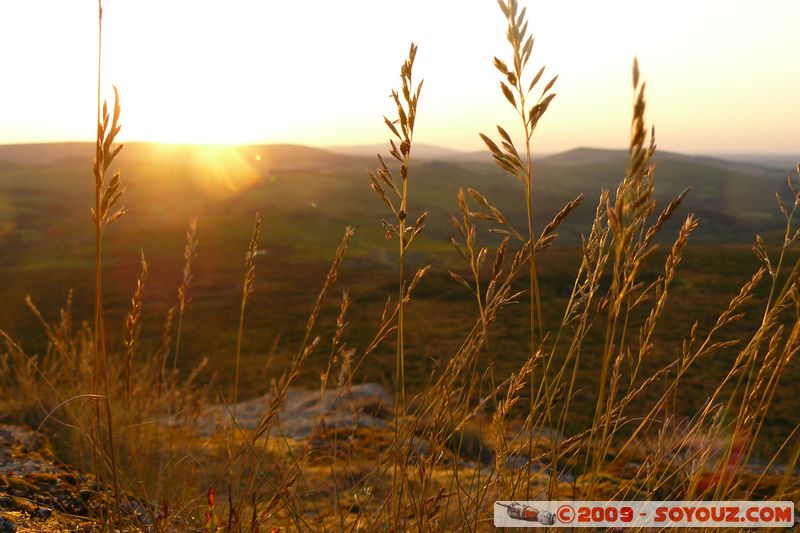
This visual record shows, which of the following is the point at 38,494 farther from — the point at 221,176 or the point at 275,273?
the point at 221,176

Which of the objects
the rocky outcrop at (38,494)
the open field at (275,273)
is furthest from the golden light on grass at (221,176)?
the rocky outcrop at (38,494)

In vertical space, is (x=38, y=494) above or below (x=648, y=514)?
below

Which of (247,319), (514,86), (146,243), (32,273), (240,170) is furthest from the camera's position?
(240,170)

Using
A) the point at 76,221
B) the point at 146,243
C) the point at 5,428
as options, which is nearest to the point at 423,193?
the point at 76,221

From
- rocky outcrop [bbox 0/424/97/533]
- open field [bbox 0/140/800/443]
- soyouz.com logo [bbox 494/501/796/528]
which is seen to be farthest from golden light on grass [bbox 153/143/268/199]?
soyouz.com logo [bbox 494/501/796/528]

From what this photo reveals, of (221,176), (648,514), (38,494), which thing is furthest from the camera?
(221,176)

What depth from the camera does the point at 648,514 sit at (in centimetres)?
144

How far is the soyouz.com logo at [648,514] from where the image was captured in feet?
4.13

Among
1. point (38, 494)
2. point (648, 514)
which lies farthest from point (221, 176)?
point (648, 514)

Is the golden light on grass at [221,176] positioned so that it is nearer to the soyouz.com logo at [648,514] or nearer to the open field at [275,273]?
the open field at [275,273]

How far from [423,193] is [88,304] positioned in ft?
198

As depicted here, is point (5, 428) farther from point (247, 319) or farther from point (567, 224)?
point (567, 224)

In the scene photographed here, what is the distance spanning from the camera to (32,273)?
2641 centimetres

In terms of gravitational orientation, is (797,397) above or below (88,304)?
above
